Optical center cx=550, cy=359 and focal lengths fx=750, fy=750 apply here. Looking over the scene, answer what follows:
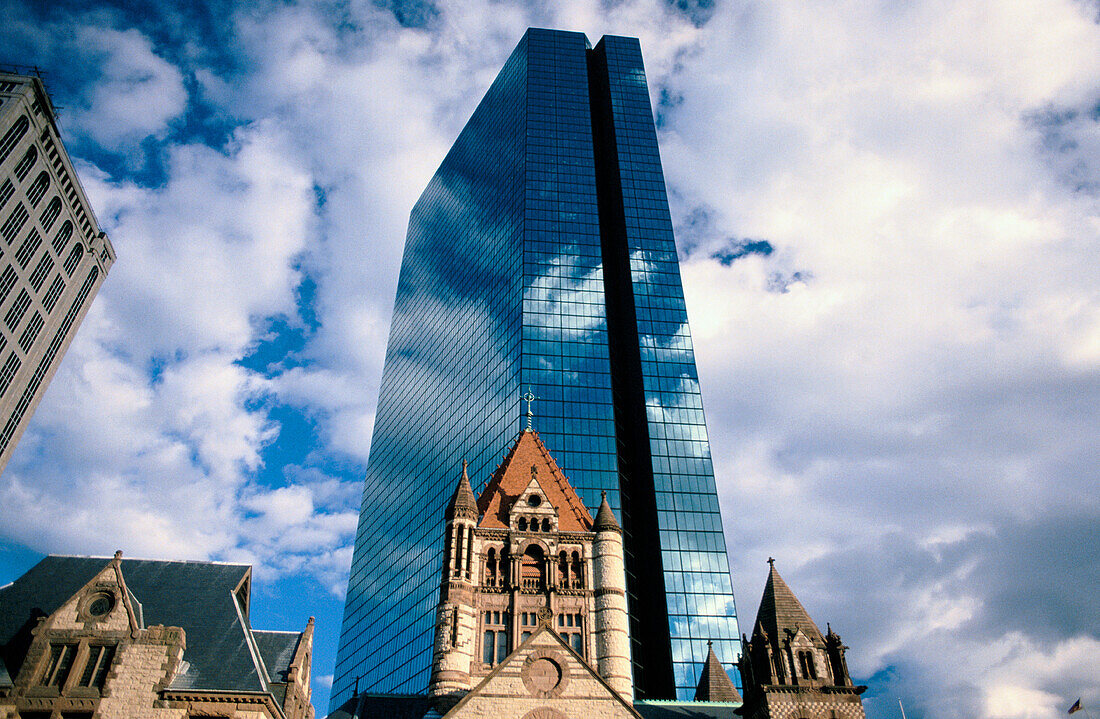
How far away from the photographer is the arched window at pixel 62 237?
76.0 meters

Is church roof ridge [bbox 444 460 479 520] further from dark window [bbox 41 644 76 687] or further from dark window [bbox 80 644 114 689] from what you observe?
dark window [bbox 41 644 76 687]

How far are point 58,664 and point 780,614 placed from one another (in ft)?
107

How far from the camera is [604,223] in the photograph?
116 metres

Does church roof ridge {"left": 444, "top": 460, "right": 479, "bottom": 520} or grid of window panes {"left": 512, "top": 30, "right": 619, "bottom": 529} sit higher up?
grid of window panes {"left": 512, "top": 30, "right": 619, "bottom": 529}

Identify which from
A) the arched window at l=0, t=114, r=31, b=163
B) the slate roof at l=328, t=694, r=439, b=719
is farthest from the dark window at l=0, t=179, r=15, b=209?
the slate roof at l=328, t=694, r=439, b=719

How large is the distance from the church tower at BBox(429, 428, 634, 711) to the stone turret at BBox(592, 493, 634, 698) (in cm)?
6

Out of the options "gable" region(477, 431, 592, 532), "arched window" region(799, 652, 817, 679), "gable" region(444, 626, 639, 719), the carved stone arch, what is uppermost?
"gable" region(477, 431, 592, 532)

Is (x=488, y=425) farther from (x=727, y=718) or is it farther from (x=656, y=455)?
(x=727, y=718)

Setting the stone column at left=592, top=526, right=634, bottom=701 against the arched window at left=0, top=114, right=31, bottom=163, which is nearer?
the stone column at left=592, top=526, right=634, bottom=701

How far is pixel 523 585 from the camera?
1763 inches

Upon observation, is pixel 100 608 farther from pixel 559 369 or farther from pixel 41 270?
pixel 559 369

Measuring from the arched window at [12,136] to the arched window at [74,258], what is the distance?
15840 mm

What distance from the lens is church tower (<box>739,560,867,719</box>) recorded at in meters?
35.1

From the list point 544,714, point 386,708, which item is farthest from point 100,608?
point 544,714
